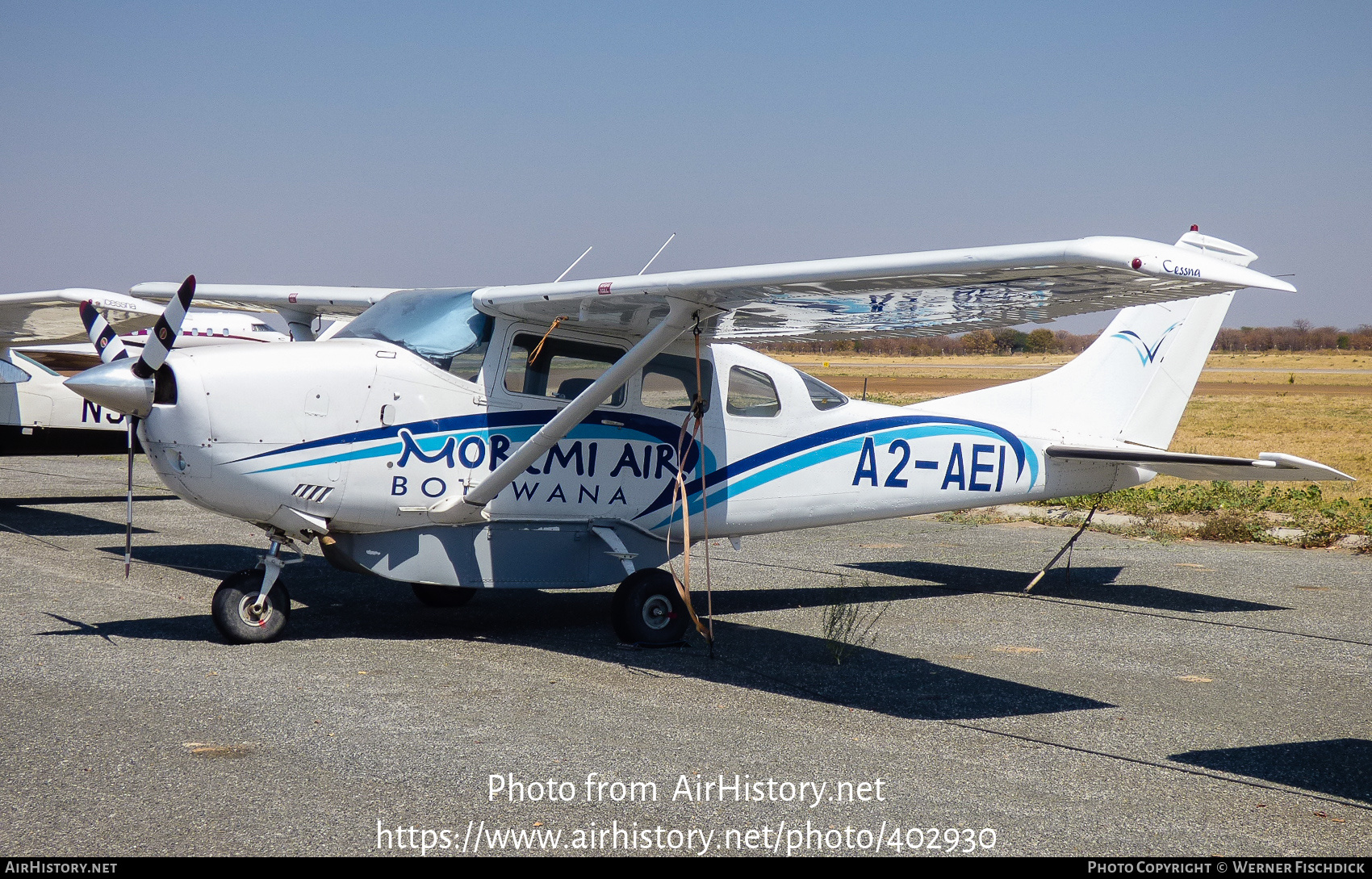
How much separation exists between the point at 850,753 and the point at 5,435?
541 inches

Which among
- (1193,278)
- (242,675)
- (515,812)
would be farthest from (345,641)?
(1193,278)

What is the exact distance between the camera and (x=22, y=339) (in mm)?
15125

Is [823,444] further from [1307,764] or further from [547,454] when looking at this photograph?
[1307,764]

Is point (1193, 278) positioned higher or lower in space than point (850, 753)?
higher

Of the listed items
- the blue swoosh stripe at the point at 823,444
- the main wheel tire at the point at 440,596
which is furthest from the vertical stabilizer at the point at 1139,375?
the main wheel tire at the point at 440,596

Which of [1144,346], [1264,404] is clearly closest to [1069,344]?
[1264,404]

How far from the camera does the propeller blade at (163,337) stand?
6426 millimetres

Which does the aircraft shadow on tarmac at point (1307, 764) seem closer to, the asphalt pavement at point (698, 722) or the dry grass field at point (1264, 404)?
the asphalt pavement at point (698, 722)

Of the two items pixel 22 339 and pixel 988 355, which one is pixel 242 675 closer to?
pixel 22 339

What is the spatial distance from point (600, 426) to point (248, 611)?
2.63 metres

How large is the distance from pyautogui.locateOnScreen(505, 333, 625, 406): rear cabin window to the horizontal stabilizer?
4.23 meters

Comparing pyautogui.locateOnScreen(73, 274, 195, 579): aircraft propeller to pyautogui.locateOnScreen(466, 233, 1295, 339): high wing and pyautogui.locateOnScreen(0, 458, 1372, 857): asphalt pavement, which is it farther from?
pyautogui.locateOnScreen(466, 233, 1295, 339): high wing

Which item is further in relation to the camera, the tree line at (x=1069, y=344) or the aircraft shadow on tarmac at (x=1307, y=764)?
the tree line at (x=1069, y=344)

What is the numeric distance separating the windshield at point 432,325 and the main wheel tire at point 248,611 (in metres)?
1.74
